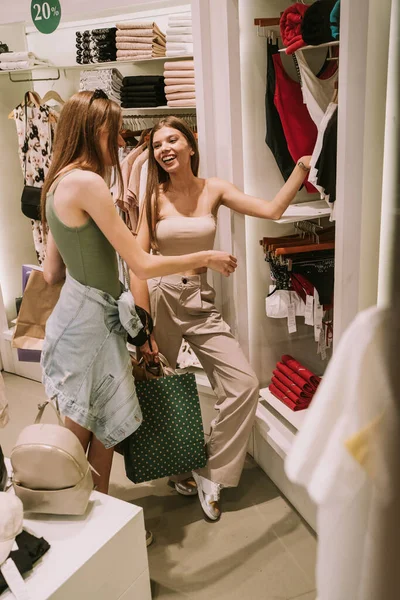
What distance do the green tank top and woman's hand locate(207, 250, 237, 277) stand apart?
0.40 metres

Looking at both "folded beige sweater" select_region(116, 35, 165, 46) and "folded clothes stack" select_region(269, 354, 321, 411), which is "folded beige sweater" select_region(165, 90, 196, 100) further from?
"folded clothes stack" select_region(269, 354, 321, 411)

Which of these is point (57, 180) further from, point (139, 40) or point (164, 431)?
point (139, 40)

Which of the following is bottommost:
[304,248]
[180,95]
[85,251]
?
[304,248]

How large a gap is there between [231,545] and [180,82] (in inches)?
95.2

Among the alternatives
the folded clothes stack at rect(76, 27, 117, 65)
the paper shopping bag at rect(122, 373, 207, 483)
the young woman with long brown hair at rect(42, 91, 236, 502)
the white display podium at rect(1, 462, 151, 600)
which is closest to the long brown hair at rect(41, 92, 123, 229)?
the young woman with long brown hair at rect(42, 91, 236, 502)

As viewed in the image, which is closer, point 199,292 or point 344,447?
point 344,447

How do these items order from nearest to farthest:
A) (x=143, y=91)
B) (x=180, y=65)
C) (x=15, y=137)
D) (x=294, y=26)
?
(x=294, y=26) < (x=180, y=65) < (x=143, y=91) < (x=15, y=137)

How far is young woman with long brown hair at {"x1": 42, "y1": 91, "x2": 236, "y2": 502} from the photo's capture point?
199cm

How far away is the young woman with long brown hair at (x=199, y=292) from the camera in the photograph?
8.45ft

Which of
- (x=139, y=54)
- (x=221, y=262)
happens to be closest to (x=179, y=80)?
(x=139, y=54)

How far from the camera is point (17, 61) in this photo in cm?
373

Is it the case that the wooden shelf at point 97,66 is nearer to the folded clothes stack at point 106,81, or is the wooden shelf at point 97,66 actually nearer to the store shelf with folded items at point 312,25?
the folded clothes stack at point 106,81

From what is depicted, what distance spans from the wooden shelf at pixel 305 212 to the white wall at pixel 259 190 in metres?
0.12

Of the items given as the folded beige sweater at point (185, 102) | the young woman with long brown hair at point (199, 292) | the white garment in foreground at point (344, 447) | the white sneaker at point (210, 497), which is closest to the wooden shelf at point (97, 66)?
the folded beige sweater at point (185, 102)
